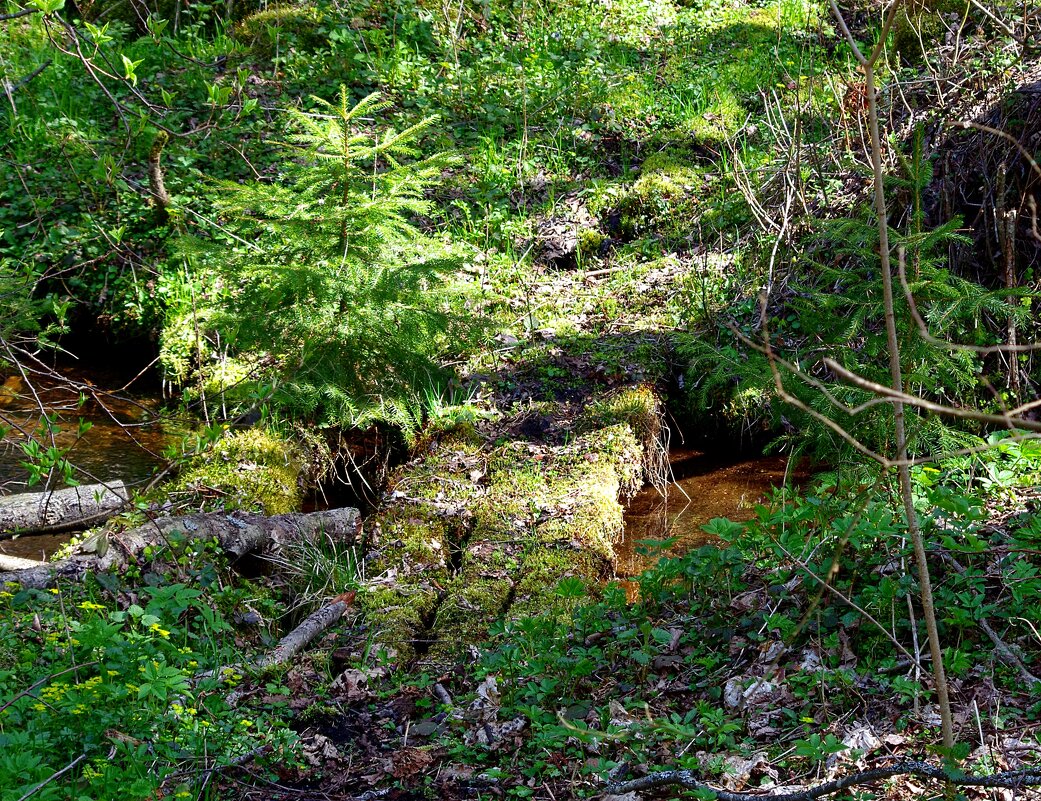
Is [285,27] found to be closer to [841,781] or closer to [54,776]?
[54,776]

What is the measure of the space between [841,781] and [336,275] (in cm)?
366

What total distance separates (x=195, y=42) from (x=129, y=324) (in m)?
4.04

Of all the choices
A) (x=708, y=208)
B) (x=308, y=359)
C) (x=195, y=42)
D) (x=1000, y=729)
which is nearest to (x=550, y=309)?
(x=708, y=208)

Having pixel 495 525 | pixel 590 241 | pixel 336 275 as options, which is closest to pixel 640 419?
pixel 495 525

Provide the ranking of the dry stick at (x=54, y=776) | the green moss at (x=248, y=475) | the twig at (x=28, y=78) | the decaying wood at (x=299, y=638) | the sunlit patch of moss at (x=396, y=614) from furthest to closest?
the green moss at (x=248, y=475), the sunlit patch of moss at (x=396, y=614), the decaying wood at (x=299, y=638), the twig at (x=28, y=78), the dry stick at (x=54, y=776)

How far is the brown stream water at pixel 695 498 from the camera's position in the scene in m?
4.95

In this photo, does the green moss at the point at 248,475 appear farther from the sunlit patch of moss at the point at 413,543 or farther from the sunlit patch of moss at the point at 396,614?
the sunlit patch of moss at the point at 396,614

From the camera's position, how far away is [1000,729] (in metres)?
2.55

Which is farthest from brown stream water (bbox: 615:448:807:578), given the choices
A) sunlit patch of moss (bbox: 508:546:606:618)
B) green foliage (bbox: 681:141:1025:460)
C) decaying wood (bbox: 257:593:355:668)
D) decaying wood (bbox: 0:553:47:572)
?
decaying wood (bbox: 0:553:47:572)

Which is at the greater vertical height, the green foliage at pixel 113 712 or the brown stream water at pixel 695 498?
the green foliage at pixel 113 712

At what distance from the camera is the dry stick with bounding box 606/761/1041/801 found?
219 cm

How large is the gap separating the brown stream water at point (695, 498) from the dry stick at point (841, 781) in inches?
86.8

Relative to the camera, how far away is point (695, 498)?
5359mm

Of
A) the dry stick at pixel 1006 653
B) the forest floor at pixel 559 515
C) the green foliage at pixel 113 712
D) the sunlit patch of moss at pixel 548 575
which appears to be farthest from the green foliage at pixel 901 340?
the green foliage at pixel 113 712
